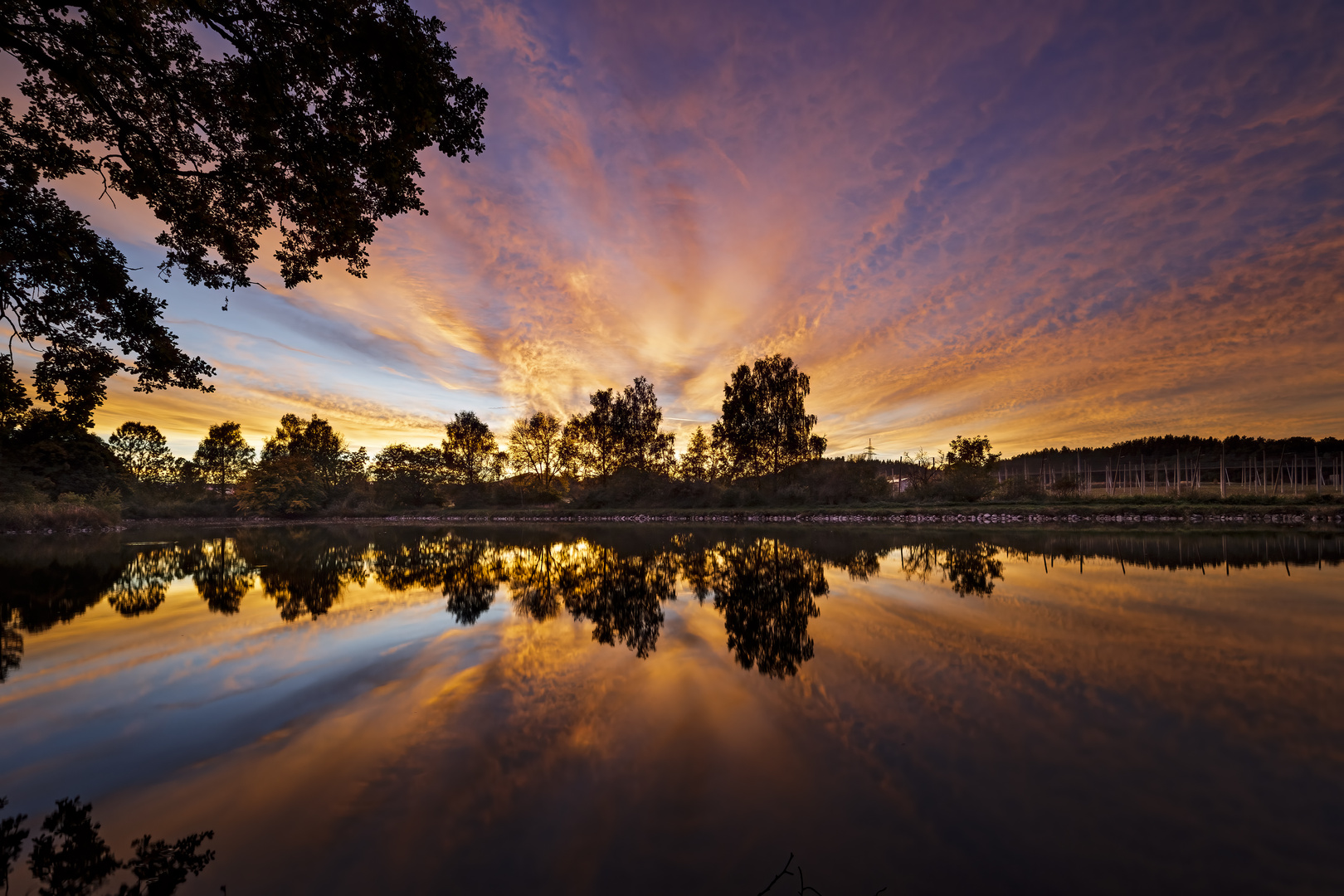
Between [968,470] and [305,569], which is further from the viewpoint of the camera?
[968,470]

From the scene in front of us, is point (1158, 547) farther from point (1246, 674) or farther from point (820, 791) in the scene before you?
point (820, 791)

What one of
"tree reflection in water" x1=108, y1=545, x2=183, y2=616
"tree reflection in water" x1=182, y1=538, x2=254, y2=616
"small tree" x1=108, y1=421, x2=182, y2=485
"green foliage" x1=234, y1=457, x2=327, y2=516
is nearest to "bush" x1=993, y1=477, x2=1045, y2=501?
"tree reflection in water" x1=182, y1=538, x2=254, y2=616

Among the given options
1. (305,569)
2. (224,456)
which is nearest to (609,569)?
(305,569)

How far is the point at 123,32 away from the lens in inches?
249

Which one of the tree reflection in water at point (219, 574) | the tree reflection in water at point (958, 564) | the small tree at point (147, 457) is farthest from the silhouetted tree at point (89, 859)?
the small tree at point (147, 457)

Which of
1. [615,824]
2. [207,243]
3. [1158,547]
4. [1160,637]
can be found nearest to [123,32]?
[207,243]

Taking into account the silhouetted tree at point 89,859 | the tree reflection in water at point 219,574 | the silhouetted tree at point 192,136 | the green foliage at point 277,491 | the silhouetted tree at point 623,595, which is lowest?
the tree reflection in water at point 219,574

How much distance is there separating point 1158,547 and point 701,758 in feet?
72.3

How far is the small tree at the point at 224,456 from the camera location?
69.3 m

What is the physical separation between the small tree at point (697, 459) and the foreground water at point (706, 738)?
55578mm

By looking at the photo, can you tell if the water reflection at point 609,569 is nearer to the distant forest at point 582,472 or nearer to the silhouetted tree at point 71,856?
the silhouetted tree at point 71,856

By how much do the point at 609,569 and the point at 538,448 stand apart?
53926mm

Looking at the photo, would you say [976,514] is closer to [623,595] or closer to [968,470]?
[968,470]

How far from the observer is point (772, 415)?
53.1 m
